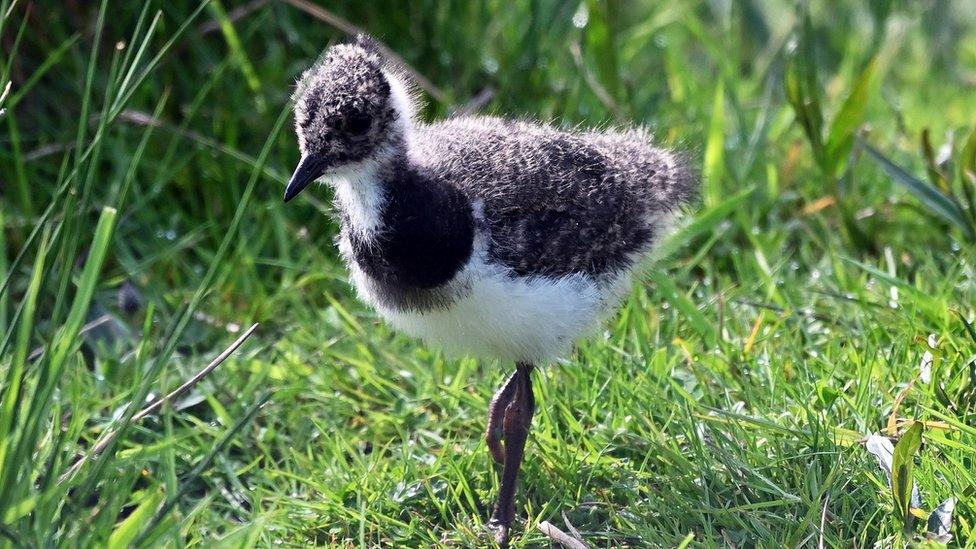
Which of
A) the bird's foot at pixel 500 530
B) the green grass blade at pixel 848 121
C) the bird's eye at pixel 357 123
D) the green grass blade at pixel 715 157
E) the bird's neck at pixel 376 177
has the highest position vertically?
the bird's eye at pixel 357 123

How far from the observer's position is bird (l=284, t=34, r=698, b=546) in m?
2.78

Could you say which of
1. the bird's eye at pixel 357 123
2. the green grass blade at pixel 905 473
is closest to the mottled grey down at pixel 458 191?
the bird's eye at pixel 357 123

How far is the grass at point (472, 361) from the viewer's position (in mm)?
2596

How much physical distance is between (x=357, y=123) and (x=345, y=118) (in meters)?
0.03

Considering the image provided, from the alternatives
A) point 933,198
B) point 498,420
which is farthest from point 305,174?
point 933,198

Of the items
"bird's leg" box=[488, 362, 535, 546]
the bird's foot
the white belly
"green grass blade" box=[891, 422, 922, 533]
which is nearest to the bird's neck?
the white belly

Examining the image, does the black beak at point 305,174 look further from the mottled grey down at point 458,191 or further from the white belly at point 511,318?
the white belly at point 511,318

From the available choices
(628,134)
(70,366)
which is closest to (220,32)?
(70,366)

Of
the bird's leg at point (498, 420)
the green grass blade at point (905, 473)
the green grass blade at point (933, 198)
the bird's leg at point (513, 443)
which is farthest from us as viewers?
the green grass blade at point (933, 198)

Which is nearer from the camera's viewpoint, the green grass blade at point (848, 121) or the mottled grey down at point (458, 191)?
the mottled grey down at point (458, 191)

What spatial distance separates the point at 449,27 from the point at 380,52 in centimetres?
173

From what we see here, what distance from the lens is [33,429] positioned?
6.95ft

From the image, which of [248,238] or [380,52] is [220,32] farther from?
[380,52]

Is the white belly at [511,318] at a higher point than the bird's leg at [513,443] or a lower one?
higher
